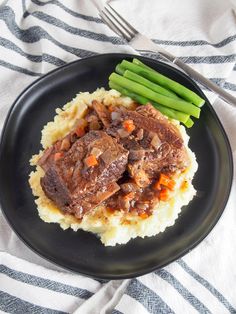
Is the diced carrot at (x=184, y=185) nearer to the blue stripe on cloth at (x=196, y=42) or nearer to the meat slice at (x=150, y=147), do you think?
the meat slice at (x=150, y=147)

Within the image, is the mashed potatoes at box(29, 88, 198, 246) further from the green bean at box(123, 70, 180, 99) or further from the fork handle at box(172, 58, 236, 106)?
the fork handle at box(172, 58, 236, 106)

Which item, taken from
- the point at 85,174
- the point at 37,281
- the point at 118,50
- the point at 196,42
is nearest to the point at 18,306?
the point at 37,281

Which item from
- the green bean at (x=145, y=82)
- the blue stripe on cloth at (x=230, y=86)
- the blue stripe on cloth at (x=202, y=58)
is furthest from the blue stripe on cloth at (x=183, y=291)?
the blue stripe on cloth at (x=202, y=58)

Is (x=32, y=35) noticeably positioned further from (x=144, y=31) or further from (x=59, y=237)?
(x=59, y=237)

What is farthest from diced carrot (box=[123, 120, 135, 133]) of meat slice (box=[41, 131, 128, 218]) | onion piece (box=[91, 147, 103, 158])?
onion piece (box=[91, 147, 103, 158])

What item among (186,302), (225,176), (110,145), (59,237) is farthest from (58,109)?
(186,302)

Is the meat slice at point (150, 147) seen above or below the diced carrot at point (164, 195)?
above

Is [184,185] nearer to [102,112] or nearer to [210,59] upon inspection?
[102,112]
